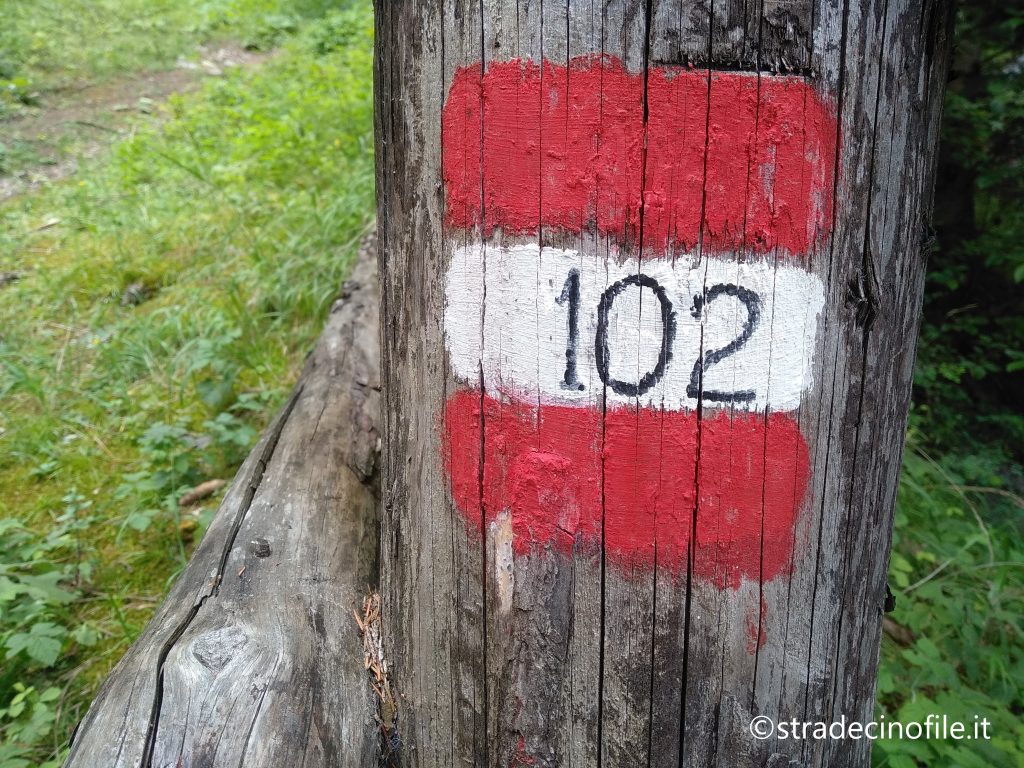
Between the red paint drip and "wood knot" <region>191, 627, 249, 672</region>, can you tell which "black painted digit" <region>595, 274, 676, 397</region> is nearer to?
the red paint drip

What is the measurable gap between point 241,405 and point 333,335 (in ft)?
1.96

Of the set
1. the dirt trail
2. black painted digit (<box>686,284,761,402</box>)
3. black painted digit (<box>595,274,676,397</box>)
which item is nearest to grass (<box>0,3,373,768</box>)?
the dirt trail

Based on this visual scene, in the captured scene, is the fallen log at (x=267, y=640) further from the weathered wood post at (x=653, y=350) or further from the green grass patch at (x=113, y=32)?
the green grass patch at (x=113, y=32)

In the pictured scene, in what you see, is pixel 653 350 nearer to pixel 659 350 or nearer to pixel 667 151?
pixel 659 350

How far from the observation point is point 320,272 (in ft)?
12.5

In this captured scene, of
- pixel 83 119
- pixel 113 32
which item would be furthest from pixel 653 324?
pixel 113 32

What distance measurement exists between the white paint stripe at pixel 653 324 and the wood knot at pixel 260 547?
72cm

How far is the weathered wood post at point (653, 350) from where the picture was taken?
1.15 m

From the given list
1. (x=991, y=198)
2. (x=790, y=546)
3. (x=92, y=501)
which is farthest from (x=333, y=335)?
(x=991, y=198)

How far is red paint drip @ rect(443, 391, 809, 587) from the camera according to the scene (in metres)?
1.23

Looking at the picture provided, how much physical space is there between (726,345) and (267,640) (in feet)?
3.14

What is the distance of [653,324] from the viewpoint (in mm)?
1199

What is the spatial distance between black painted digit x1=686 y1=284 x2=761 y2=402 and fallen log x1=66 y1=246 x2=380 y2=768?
2.75ft

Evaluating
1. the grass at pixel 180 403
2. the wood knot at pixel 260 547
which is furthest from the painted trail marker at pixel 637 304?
the grass at pixel 180 403
